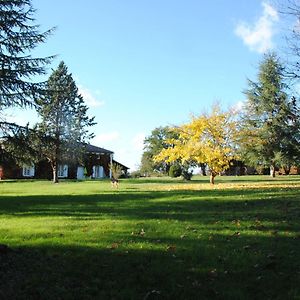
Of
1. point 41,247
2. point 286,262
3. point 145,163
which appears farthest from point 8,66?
point 145,163

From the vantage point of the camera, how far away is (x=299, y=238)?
8531 mm

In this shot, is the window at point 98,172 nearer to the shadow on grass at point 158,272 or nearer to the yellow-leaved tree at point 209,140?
the yellow-leaved tree at point 209,140

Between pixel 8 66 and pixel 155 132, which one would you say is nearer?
pixel 8 66

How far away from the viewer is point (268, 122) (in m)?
44.8

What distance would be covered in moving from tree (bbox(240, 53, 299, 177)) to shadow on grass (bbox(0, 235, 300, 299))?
114 ft

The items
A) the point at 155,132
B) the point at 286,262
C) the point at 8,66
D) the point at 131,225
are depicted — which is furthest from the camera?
the point at 155,132

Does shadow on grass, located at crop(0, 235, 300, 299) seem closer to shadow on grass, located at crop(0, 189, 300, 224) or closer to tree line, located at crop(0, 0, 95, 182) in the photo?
shadow on grass, located at crop(0, 189, 300, 224)

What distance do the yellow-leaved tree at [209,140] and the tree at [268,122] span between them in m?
11.7

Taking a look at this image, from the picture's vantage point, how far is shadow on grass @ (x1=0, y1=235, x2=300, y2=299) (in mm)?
5801

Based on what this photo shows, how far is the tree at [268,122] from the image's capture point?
43.3 m

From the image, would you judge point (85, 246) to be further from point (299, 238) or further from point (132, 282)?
point (299, 238)

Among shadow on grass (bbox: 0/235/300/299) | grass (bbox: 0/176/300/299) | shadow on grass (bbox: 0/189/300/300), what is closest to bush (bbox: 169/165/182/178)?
grass (bbox: 0/176/300/299)

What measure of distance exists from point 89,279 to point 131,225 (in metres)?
4.08

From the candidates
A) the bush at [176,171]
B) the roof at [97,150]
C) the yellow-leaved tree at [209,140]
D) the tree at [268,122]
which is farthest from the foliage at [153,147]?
the yellow-leaved tree at [209,140]
